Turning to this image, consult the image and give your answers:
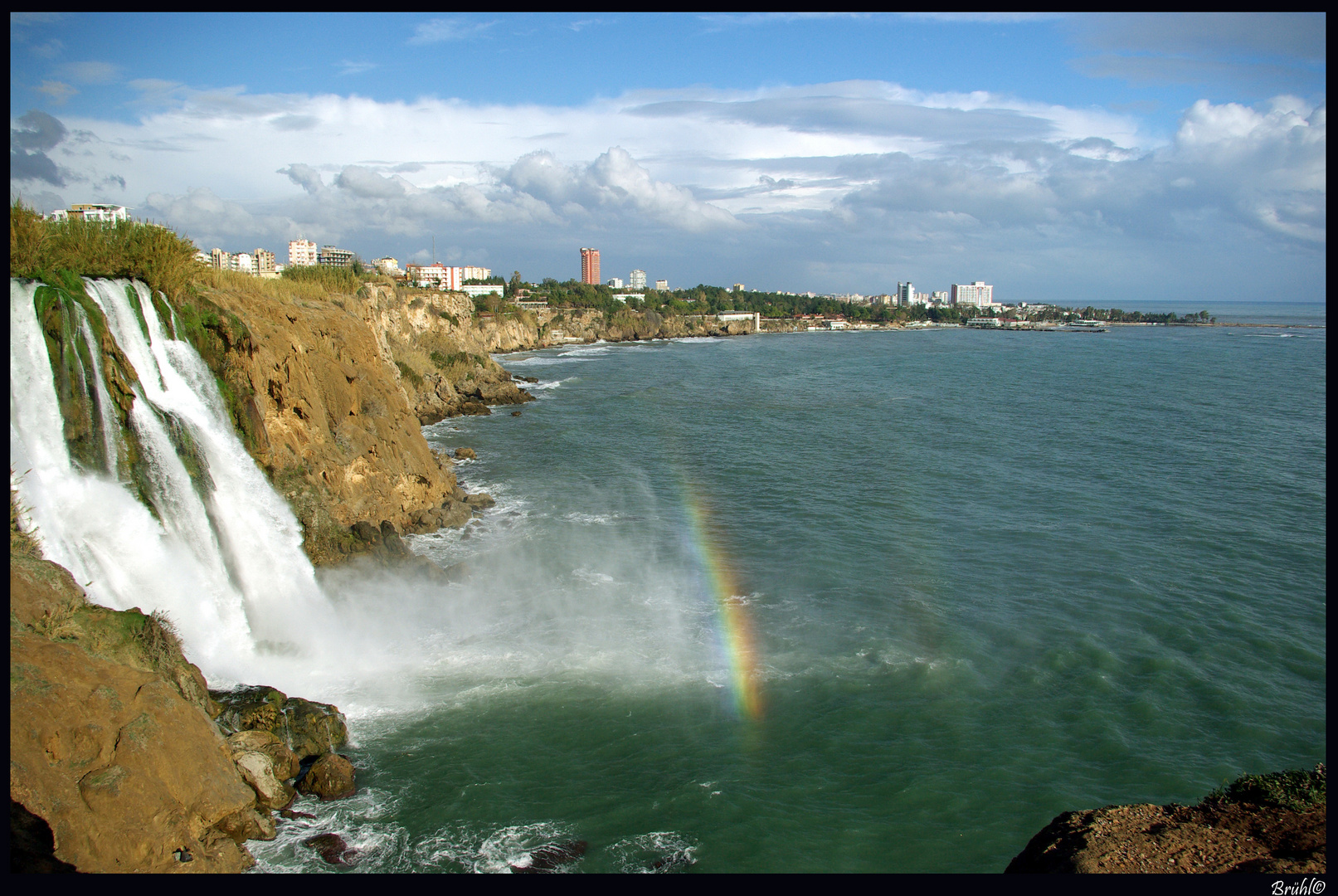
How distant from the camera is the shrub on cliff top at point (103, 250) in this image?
15273 mm

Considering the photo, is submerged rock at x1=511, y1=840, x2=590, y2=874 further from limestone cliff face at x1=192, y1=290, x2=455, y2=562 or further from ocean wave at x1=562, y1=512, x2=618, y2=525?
ocean wave at x1=562, y1=512, x2=618, y2=525

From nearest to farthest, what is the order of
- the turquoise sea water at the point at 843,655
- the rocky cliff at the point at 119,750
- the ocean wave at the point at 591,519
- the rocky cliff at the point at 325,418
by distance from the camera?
the rocky cliff at the point at 119,750 < the turquoise sea water at the point at 843,655 < the rocky cliff at the point at 325,418 < the ocean wave at the point at 591,519

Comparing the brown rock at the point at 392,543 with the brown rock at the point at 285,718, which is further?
the brown rock at the point at 392,543

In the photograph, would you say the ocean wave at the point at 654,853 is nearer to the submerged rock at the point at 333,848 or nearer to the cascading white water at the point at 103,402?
the submerged rock at the point at 333,848

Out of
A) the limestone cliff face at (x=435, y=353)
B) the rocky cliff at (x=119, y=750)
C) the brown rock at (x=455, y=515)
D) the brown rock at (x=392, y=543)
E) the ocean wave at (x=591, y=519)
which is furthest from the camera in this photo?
the limestone cliff face at (x=435, y=353)

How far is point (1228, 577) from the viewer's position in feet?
65.6

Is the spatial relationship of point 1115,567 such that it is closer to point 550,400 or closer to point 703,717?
point 703,717

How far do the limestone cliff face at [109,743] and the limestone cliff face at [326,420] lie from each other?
8.14 m

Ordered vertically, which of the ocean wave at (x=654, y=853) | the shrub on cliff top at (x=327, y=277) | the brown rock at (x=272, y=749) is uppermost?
the shrub on cliff top at (x=327, y=277)

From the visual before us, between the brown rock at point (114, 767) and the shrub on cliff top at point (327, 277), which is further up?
the shrub on cliff top at point (327, 277)

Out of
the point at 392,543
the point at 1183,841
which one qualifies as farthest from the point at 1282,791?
the point at 392,543

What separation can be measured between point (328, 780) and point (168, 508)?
621 cm

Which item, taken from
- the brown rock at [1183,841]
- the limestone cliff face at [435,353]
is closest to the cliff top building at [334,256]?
the limestone cliff face at [435,353]

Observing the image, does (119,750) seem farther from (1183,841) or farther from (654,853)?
(1183,841)
